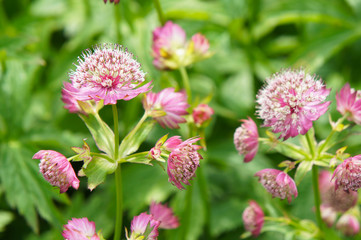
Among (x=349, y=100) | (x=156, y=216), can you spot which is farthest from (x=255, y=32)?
(x=156, y=216)

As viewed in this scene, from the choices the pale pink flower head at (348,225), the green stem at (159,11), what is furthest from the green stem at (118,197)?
the pale pink flower head at (348,225)

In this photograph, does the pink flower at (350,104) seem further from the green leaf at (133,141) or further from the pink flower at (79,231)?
the pink flower at (79,231)

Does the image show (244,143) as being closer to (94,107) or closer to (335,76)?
(94,107)

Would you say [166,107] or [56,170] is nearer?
[56,170]

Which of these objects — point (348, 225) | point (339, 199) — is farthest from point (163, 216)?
point (348, 225)

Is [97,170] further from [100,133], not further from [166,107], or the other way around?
[166,107]

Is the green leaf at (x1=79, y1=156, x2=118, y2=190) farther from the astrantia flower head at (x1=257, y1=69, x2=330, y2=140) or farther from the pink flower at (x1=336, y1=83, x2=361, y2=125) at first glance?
the pink flower at (x1=336, y1=83, x2=361, y2=125)
